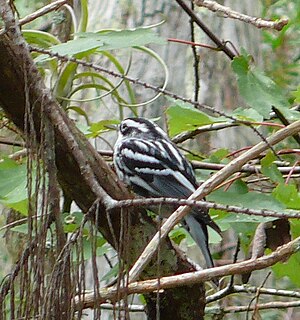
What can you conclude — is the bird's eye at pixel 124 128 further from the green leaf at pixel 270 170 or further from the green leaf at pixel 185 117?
the green leaf at pixel 270 170

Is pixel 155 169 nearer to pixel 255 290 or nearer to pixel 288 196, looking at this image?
pixel 255 290

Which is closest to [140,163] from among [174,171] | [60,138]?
[174,171]

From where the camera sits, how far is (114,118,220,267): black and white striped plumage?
7.61 ft

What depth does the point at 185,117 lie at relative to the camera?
6.31 feet

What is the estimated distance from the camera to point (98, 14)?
3.27 metres

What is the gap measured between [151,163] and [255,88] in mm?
762

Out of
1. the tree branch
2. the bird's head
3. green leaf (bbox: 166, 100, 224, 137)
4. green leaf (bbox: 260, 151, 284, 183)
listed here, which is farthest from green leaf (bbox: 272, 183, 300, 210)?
the bird's head

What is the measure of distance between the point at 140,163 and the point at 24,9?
149 cm

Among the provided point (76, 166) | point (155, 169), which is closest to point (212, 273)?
point (76, 166)

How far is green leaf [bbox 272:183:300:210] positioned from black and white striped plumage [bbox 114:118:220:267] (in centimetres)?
49

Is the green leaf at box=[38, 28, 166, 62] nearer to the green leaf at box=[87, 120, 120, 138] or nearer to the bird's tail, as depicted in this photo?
the green leaf at box=[87, 120, 120, 138]

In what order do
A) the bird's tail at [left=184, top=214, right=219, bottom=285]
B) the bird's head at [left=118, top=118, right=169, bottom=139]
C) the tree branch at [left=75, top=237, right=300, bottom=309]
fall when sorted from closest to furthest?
the tree branch at [left=75, top=237, right=300, bottom=309]
the bird's tail at [left=184, top=214, right=219, bottom=285]
the bird's head at [left=118, top=118, right=169, bottom=139]

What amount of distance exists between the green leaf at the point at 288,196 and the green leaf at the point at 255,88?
19 centimetres

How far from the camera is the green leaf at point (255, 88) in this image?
173cm
